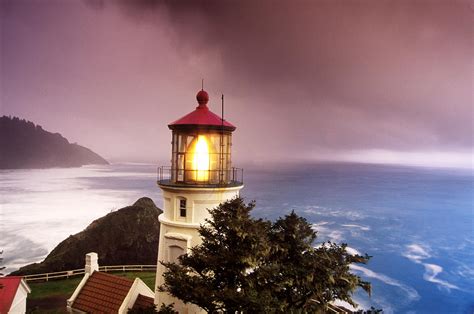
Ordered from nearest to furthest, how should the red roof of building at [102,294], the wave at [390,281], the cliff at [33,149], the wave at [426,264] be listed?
the red roof of building at [102,294], the wave at [390,281], the wave at [426,264], the cliff at [33,149]

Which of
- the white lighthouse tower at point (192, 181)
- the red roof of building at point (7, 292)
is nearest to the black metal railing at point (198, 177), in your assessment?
the white lighthouse tower at point (192, 181)

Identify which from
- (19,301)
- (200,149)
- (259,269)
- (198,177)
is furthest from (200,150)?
(19,301)

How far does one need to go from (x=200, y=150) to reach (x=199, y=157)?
14 centimetres

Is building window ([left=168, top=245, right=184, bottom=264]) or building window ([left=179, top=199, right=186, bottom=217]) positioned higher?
building window ([left=179, top=199, right=186, bottom=217])

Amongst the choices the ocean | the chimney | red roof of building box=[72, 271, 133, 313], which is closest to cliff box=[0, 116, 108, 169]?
the ocean

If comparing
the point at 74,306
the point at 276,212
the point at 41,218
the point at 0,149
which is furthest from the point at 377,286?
the point at 0,149

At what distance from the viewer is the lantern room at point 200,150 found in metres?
7.04

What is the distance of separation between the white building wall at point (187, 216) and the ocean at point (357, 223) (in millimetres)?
18116

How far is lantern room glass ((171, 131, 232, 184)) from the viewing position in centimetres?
717

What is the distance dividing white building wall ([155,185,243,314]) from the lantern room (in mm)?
205

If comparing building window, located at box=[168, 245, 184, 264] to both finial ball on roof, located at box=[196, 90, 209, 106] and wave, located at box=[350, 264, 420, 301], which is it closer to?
finial ball on roof, located at box=[196, 90, 209, 106]

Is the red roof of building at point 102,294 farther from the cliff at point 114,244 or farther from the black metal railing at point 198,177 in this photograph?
the cliff at point 114,244

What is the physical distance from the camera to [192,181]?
7141 millimetres

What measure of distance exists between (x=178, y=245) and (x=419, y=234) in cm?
3928
